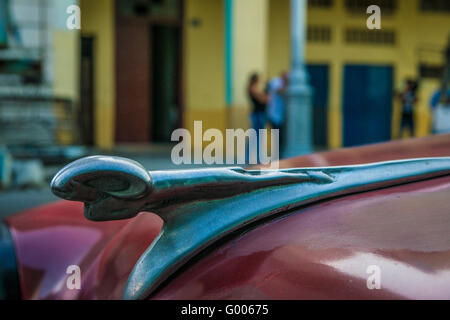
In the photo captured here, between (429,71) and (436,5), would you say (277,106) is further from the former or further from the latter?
(436,5)

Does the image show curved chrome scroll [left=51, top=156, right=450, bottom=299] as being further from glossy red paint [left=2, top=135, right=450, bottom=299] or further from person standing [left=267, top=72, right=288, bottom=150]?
person standing [left=267, top=72, right=288, bottom=150]

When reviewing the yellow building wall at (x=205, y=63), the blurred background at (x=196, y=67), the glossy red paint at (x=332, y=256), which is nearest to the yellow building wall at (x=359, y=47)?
the blurred background at (x=196, y=67)

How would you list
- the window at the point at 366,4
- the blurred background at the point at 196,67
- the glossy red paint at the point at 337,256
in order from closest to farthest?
the glossy red paint at the point at 337,256
the blurred background at the point at 196,67
the window at the point at 366,4

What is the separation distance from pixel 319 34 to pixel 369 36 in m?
1.20

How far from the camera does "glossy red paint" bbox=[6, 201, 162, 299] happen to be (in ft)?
2.85

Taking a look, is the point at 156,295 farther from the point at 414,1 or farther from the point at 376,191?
the point at 414,1

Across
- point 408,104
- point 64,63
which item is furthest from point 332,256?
point 408,104

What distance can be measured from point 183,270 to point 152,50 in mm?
10702

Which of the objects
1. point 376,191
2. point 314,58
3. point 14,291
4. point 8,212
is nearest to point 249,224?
point 376,191

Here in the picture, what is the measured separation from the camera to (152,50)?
11.0m

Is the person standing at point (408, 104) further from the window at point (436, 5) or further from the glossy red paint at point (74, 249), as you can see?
the glossy red paint at point (74, 249)

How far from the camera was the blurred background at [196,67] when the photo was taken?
8.09 meters

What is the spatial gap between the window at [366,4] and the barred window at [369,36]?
16.9 inches

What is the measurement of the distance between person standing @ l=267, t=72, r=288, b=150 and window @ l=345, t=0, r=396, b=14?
4776 mm
